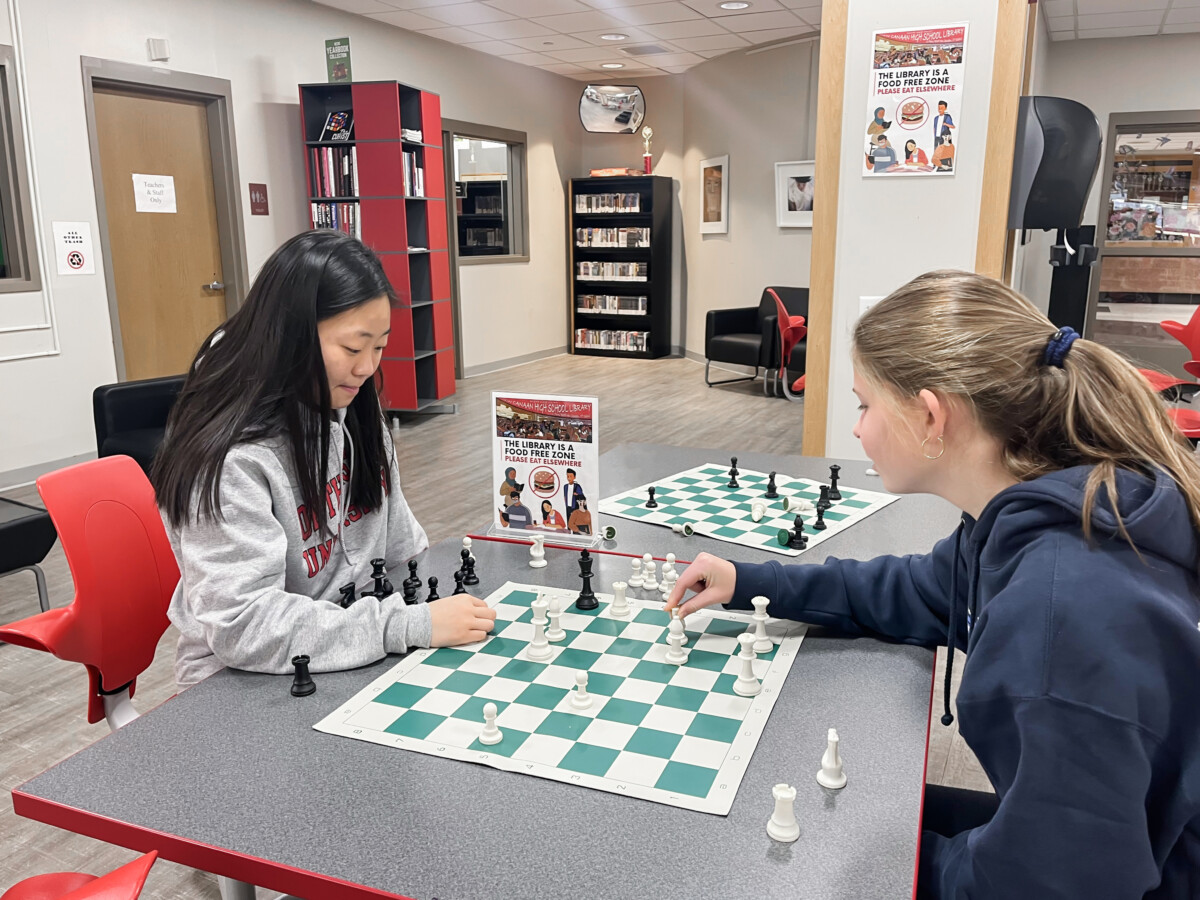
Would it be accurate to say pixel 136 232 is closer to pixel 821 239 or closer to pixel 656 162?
pixel 821 239

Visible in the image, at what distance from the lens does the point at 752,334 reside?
818 centimetres

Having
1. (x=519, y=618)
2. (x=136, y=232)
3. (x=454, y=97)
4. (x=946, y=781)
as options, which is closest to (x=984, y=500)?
(x=519, y=618)

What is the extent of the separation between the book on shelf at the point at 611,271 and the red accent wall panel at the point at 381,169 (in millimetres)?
4139

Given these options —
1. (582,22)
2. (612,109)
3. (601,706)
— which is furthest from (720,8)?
Result: (601,706)

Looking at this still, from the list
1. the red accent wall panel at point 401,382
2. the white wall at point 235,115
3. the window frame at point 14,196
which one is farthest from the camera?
the red accent wall panel at point 401,382

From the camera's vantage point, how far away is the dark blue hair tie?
0.97 meters

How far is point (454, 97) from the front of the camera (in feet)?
25.9

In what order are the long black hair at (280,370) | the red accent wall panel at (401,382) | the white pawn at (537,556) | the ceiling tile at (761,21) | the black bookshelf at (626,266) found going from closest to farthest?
1. the long black hair at (280,370)
2. the white pawn at (537,556)
3. the red accent wall panel at (401,382)
4. the ceiling tile at (761,21)
5. the black bookshelf at (626,266)

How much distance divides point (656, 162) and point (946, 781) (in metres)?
8.67

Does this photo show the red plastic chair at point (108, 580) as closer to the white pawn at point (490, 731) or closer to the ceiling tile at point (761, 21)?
the white pawn at point (490, 731)

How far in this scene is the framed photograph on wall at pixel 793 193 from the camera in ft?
26.2

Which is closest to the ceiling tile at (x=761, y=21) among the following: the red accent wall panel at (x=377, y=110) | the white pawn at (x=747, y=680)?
the red accent wall panel at (x=377, y=110)


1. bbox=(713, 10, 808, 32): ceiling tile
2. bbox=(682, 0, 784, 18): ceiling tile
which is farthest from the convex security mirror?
bbox=(682, 0, 784, 18): ceiling tile

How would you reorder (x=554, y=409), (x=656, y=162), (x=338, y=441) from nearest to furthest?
(x=338, y=441), (x=554, y=409), (x=656, y=162)
